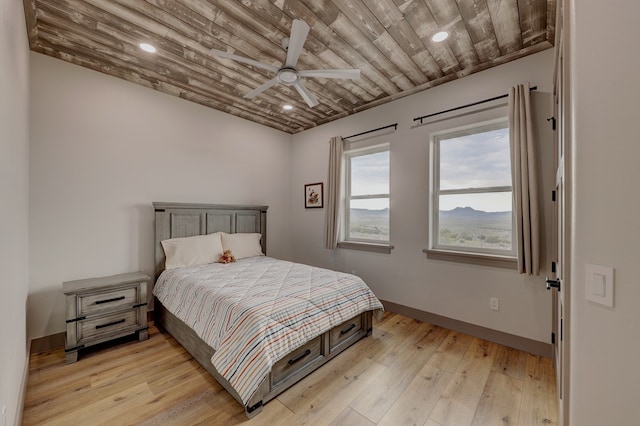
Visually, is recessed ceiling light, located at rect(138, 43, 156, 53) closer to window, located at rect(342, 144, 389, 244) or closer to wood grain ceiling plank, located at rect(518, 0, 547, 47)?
window, located at rect(342, 144, 389, 244)

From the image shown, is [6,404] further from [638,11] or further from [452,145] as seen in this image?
[452,145]

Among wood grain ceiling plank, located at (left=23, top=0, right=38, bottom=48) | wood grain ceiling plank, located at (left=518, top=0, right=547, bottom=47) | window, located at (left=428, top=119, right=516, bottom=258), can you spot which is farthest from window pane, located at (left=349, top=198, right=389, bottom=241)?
wood grain ceiling plank, located at (left=23, top=0, right=38, bottom=48)

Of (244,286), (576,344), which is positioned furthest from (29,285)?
(576,344)

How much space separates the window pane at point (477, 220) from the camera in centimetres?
268

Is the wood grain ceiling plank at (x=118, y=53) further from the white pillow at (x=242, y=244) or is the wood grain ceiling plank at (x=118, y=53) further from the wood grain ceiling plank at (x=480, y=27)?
the wood grain ceiling plank at (x=480, y=27)

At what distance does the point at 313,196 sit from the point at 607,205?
12.6 feet

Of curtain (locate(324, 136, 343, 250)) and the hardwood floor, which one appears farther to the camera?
curtain (locate(324, 136, 343, 250))

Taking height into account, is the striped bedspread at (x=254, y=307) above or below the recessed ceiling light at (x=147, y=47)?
below

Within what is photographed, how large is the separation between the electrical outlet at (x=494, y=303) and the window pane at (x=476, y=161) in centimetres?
118

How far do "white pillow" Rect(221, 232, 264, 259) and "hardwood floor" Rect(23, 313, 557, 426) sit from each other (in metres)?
1.34

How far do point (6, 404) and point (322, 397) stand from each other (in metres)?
1.70

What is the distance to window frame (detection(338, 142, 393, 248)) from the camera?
3.57 meters

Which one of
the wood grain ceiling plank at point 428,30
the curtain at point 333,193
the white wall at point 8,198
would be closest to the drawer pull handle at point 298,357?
the white wall at point 8,198

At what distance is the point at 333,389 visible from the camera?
6.41 feet
